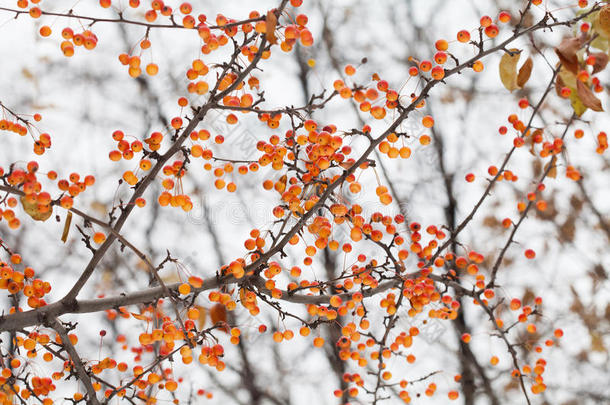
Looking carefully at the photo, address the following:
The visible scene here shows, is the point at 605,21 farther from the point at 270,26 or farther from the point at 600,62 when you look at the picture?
the point at 270,26

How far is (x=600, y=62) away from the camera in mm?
2109

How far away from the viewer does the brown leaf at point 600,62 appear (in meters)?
2.09

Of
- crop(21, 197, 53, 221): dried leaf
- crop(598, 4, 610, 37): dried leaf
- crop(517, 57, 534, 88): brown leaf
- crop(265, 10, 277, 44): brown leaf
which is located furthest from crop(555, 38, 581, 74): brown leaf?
crop(21, 197, 53, 221): dried leaf

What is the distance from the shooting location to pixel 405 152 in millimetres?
1930

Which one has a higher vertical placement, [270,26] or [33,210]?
[270,26]

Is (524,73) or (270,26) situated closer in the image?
(270,26)

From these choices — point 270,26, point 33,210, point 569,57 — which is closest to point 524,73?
point 569,57

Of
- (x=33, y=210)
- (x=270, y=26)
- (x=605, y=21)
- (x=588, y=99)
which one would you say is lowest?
(x=33, y=210)

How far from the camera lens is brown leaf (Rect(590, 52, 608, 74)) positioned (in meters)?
2.09

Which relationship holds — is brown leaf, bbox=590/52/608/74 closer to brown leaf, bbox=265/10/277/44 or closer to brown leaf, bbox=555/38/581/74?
brown leaf, bbox=555/38/581/74

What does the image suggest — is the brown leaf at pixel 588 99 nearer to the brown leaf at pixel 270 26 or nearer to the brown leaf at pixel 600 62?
the brown leaf at pixel 600 62

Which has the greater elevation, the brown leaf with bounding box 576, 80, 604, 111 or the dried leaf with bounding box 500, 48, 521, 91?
the dried leaf with bounding box 500, 48, 521, 91

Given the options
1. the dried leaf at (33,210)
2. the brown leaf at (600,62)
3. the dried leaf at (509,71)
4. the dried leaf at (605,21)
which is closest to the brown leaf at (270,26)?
the dried leaf at (33,210)

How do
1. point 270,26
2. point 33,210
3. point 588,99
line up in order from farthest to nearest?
1. point 588,99
2. point 33,210
3. point 270,26
